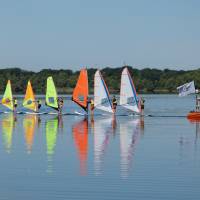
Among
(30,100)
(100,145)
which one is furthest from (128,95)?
(100,145)

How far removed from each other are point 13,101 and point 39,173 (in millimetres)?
42700

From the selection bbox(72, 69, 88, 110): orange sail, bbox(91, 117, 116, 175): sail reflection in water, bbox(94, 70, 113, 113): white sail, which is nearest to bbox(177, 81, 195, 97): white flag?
bbox(94, 70, 113, 113): white sail

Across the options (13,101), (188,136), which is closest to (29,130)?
(188,136)

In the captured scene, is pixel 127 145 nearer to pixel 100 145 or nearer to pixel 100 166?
pixel 100 145

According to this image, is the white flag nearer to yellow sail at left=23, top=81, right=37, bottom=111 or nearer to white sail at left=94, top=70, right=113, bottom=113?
white sail at left=94, top=70, right=113, bottom=113

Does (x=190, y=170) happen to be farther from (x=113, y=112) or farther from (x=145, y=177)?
(x=113, y=112)

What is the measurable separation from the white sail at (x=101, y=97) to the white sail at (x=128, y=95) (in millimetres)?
1447

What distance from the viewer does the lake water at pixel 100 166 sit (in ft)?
54.8

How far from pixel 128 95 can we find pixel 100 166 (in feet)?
108

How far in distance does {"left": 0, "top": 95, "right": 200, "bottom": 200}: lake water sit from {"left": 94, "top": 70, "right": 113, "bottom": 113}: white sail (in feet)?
68.9

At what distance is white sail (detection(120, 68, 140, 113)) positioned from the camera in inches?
2099

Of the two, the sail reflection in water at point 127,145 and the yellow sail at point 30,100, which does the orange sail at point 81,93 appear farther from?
the sail reflection in water at point 127,145

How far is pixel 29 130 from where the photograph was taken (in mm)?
36344

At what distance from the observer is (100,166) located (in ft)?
68.4
